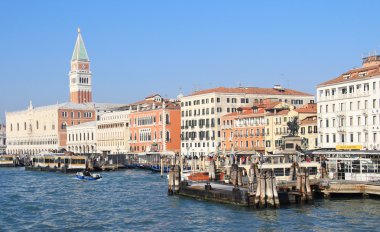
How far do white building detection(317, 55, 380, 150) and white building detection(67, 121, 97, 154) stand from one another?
180 feet

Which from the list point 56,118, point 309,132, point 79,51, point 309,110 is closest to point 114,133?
point 56,118

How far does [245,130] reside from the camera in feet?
237

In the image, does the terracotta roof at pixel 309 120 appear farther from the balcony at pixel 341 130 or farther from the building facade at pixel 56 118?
the building facade at pixel 56 118

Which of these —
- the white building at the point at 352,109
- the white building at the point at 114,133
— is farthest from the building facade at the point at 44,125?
the white building at the point at 352,109

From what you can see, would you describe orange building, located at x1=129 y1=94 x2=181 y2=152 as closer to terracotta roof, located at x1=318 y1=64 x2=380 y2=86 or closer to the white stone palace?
the white stone palace

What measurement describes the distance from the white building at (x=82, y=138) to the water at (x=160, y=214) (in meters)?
63.4

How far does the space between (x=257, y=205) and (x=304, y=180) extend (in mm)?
3418

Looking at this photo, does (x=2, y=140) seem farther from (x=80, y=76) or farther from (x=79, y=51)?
(x=79, y=51)

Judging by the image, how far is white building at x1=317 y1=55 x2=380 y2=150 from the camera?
53344 mm

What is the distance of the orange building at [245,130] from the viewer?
69.7 metres

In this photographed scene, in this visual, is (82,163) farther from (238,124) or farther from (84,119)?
(84,119)

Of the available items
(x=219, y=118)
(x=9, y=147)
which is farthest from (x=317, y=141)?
(x=9, y=147)

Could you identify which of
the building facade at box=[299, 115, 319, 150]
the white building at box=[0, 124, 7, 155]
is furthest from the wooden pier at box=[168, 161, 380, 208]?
the white building at box=[0, 124, 7, 155]

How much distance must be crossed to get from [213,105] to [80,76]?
237 ft
